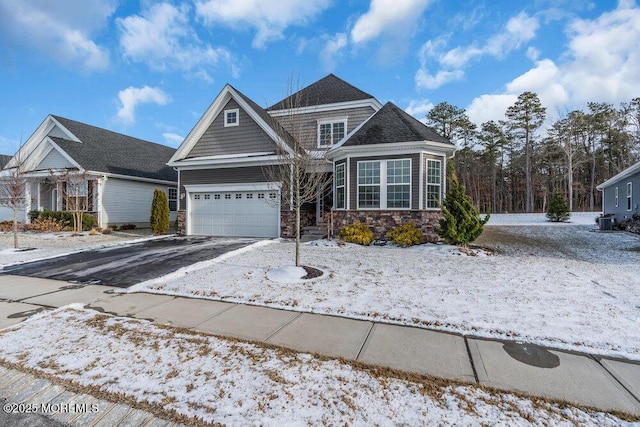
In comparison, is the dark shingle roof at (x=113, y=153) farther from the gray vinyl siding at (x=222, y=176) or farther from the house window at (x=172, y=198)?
the gray vinyl siding at (x=222, y=176)

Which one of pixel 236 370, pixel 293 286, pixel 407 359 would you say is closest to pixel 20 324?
pixel 236 370

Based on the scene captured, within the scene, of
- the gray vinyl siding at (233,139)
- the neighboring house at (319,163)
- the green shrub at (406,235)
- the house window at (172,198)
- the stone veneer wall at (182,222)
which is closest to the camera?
the green shrub at (406,235)

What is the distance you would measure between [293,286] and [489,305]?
11.4ft

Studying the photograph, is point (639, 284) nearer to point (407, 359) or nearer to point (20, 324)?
point (407, 359)

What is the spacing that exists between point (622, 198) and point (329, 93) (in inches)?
726

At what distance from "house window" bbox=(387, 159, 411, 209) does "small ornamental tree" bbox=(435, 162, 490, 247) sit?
5.92 ft

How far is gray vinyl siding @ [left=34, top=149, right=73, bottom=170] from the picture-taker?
54.7 ft

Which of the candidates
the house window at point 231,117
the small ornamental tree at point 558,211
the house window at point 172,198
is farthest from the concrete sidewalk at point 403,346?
the small ornamental tree at point 558,211

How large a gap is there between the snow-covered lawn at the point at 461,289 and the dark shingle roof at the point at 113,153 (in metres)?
13.5

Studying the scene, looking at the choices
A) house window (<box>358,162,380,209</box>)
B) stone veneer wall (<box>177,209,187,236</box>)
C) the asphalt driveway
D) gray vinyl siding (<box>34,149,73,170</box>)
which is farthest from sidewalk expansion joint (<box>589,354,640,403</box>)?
gray vinyl siding (<box>34,149,73,170</box>)

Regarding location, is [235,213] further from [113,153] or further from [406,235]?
[113,153]

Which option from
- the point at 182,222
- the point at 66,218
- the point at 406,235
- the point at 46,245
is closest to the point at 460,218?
the point at 406,235

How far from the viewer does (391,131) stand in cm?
1138

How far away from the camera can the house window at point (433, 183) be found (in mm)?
11188
